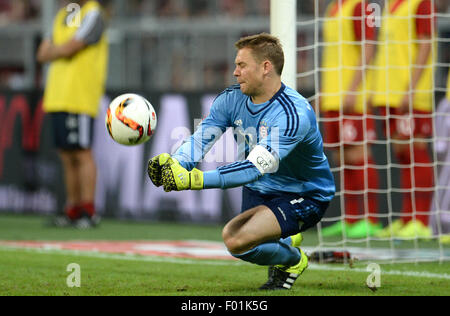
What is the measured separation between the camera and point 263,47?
4953 mm

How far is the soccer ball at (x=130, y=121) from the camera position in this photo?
15.8 ft

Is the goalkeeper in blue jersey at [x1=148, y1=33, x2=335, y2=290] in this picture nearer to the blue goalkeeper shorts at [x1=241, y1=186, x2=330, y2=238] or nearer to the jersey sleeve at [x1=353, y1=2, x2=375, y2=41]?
Answer: the blue goalkeeper shorts at [x1=241, y1=186, x2=330, y2=238]

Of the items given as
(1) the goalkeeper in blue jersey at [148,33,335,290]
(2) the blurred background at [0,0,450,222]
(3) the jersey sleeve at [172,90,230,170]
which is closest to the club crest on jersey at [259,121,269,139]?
(1) the goalkeeper in blue jersey at [148,33,335,290]

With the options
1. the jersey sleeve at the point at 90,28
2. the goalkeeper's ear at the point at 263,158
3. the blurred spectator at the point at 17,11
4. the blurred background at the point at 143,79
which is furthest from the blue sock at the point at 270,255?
the blurred spectator at the point at 17,11

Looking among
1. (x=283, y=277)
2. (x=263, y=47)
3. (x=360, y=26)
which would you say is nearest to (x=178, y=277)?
(x=283, y=277)

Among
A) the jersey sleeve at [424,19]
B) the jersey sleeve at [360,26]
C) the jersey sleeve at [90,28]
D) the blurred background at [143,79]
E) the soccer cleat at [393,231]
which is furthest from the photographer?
the blurred background at [143,79]

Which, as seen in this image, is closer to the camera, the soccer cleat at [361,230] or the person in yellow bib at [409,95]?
the person in yellow bib at [409,95]

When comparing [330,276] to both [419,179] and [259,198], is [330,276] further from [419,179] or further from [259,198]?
[419,179]

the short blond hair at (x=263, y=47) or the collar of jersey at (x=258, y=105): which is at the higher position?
the short blond hair at (x=263, y=47)

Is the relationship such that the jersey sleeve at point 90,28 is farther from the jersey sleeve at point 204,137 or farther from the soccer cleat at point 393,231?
the jersey sleeve at point 204,137

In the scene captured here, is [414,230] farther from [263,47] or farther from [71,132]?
[71,132]

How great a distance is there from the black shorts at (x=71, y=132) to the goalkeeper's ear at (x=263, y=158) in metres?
4.81

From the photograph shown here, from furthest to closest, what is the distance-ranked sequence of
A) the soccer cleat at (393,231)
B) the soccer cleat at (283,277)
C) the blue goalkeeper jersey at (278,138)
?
the soccer cleat at (393,231), the soccer cleat at (283,277), the blue goalkeeper jersey at (278,138)

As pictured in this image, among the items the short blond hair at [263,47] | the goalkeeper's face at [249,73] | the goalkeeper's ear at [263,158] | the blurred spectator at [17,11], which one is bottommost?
the goalkeeper's ear at [263,158]
